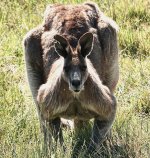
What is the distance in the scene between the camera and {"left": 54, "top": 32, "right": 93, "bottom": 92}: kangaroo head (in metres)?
5.89

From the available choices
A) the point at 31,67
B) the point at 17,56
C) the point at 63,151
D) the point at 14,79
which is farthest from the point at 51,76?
the point at 17,56

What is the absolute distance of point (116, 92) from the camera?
761 centimetres

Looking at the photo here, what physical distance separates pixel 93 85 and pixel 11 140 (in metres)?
0.94

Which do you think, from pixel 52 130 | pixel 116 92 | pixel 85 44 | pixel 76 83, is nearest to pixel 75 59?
pixel 85 44

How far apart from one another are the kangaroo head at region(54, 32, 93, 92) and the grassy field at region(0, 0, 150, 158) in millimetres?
638

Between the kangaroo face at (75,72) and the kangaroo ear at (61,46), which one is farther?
the kangaroo ear at (61,46)

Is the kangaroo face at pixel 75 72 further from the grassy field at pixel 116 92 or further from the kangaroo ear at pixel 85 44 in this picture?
the grassy field at pixel 116 92

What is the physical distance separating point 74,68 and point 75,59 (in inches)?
4.4

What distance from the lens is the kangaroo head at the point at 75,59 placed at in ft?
19.3

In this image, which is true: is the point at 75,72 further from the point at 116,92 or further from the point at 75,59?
the point at 116,92

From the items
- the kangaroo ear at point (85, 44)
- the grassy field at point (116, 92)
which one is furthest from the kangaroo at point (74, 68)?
the grassy field at point (116, 92)

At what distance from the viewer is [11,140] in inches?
242

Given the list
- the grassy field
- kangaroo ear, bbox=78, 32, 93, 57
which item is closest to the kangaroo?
kangaroo ear, bbox=78, 32, 93, 57

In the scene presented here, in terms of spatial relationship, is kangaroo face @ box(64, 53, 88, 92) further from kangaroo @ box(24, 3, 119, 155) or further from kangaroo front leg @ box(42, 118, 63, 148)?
kangaroo front leg @ box(42, 118, 63, 148)
